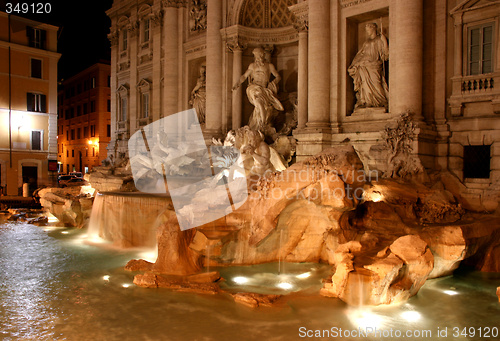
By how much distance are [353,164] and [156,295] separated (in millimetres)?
4173

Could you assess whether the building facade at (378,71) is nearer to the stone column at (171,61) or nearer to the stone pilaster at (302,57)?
the stone pilaster at (302,57)

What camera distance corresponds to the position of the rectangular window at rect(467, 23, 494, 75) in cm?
980

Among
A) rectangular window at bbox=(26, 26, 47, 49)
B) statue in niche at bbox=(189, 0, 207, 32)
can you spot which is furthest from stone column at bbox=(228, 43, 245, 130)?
rectangular window at bbox=(26, 26, 47, 49)

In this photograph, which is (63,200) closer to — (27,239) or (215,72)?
(27,239)

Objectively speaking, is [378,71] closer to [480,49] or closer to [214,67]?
[480,49]

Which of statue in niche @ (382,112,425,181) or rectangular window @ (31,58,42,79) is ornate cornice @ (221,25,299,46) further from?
rectangular window @ (31,58,42,79)

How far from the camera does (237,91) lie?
599 inches

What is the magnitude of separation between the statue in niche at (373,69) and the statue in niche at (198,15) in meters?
8.02

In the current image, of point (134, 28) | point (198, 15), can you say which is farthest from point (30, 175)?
point (198, 15)

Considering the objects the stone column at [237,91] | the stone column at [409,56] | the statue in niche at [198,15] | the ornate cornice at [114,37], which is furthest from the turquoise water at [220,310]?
the ornate cornice at [114,37]

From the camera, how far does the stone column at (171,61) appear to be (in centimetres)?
1769

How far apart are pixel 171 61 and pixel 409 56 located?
10949 millimetres

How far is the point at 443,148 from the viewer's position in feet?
33.5

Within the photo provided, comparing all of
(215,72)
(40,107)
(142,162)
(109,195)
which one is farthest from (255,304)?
(40,107)
